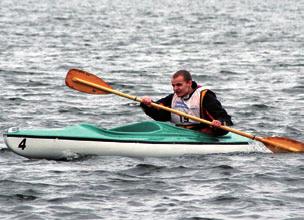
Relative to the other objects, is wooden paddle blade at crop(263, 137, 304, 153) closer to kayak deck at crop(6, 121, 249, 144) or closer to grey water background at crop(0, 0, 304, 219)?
grey water background at crop(0, 0, 304, 219)

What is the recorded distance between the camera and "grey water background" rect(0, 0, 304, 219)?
427 inches

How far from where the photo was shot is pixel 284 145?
45.2 ft

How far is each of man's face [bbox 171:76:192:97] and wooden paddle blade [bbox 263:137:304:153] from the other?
1324 millimetres

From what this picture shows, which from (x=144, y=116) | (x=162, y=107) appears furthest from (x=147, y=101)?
(x=144, y=116)

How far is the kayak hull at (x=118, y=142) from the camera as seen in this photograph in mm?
12836

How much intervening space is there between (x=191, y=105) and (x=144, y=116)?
4434 millimetres

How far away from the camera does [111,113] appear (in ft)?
59.6

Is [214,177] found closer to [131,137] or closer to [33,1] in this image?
[131,137]

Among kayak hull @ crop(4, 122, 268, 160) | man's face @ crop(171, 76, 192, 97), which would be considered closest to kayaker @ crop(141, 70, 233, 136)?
man's face @ crop(171, 76, 192, 97)

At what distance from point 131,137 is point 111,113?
499cm

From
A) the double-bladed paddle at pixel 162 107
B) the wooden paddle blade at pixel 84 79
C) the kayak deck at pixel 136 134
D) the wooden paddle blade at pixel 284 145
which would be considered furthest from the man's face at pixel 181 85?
the wooden paddle blade at pixel 284 145

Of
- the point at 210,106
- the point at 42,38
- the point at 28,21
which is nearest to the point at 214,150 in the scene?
the point at 210,106

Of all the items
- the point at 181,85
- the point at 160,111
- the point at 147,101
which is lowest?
the point at 160,111

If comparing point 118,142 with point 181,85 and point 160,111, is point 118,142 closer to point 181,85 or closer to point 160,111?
point 160,111
